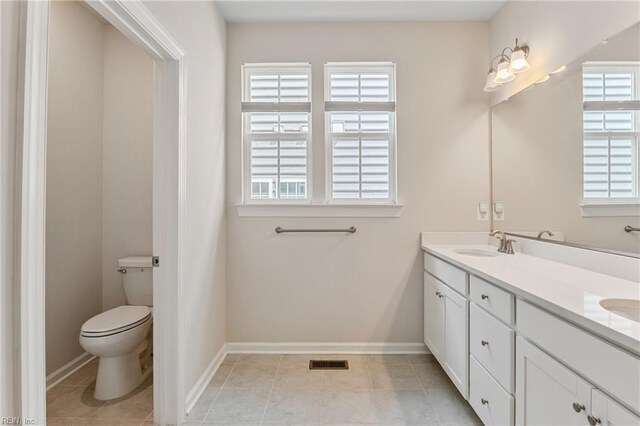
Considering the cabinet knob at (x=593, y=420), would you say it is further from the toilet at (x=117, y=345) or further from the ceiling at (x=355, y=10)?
the ceiling at (x=355, y=10)

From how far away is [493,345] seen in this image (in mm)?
1404

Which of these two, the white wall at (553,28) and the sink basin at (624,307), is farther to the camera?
the white wall at (553,28)

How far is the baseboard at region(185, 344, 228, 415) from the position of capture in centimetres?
175

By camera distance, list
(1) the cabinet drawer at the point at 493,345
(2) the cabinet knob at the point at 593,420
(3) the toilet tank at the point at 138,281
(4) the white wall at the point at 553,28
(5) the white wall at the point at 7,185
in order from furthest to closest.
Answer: (3) the toilet tank at the point at 138,281 → (4) the white wall at the point at 553,28 → (1) the cabinet drawer at the point at 493,345 → (2) the cabinet knob at the point at 593,420 → (5) the white wall at the point at 7,185

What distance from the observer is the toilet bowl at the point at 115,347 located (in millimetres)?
1732

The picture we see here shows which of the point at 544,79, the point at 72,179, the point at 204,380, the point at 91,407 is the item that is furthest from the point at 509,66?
the point at 91,407

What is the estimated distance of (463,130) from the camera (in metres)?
2.42

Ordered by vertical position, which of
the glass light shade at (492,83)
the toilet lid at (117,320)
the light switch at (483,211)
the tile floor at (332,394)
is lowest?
the tile floor at (332,394)

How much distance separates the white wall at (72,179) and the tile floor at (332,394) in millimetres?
1162

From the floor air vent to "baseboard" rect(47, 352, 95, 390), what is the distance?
171 centimetres

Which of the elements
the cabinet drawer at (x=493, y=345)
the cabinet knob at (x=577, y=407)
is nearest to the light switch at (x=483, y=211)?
the cabinet drawer at (x=493, y=345)

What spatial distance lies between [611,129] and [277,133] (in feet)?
6.81

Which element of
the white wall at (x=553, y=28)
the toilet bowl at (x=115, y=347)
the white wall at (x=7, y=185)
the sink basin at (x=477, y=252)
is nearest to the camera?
the white wall at (x=7, y=185)

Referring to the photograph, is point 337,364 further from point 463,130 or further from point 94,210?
point 94,210
